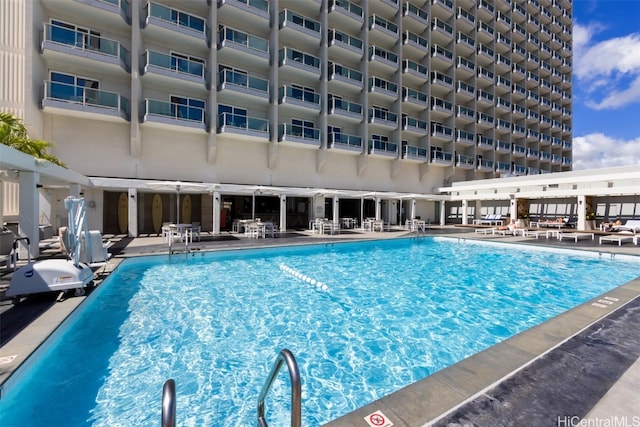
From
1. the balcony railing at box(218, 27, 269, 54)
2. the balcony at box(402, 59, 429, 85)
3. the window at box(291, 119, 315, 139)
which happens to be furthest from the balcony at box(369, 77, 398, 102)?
the balcony railing at box(218, 27, 269, 54)

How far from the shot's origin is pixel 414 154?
26.5 metres

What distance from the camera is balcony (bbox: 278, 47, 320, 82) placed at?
20125 millimetres

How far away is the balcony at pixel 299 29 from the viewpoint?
789 inches

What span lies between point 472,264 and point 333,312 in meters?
7.40

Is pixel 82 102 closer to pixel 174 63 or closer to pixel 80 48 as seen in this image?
pixel 80 48

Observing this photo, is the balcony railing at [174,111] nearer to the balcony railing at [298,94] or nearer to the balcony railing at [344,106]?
the balcony railing at [298,94]

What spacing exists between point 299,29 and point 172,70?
30.9ft

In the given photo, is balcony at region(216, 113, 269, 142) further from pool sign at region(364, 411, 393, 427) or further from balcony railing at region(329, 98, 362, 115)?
pool sign at region(364, 411, 393, 427)

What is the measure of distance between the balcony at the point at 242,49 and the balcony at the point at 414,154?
45.5 ft

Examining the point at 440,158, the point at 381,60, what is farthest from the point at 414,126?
the point at 381,60

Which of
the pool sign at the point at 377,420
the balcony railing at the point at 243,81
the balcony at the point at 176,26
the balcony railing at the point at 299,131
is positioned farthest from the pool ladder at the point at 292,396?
the balcony at the point at 176,26

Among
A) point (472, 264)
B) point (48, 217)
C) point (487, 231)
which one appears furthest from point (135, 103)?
point (487, 231)

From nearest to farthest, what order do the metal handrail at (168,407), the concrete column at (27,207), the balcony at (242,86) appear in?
1. the metal handrail at (168,407)
2. the concrete column at (27,207)
3. the balcony at (242,86)

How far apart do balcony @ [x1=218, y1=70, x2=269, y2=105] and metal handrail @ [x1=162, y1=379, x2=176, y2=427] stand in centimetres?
1908
